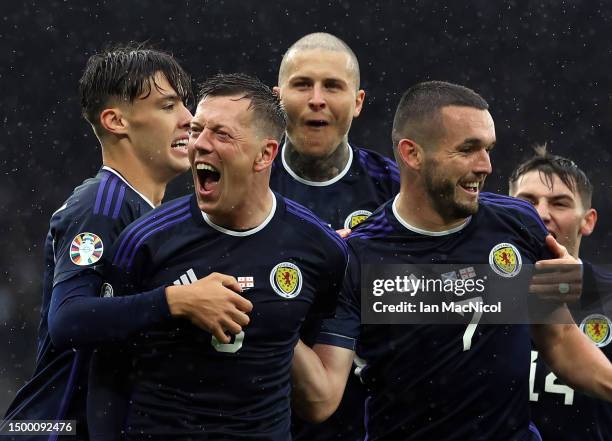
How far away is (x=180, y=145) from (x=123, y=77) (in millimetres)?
340

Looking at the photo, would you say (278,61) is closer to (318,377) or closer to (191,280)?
(318,377)

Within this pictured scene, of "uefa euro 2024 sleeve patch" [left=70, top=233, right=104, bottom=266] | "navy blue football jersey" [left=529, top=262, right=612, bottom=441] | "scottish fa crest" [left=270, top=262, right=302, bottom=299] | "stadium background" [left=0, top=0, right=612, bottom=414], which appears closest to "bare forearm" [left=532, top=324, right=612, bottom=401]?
"navy blue football jersey" [left=529, top=262, right=612, bottom=441]

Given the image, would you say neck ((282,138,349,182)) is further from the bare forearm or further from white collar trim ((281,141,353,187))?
the bare forearm

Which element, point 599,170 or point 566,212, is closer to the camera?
point 566,212

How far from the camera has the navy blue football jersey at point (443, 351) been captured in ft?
12.7

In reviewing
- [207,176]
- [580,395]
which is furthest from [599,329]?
[207,176]

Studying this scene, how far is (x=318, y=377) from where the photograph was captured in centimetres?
371

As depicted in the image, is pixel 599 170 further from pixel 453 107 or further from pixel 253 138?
pixel 253 138

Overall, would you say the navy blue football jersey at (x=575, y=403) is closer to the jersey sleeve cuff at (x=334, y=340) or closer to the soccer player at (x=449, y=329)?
the soccer player at (x=449, y=329)

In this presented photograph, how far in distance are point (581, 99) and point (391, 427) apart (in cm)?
565

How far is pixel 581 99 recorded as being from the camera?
29.5 feet

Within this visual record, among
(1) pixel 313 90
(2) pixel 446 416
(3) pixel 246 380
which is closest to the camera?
(3) pixel 246 380

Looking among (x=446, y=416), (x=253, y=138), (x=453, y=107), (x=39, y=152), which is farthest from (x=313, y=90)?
(x=39, y=152)

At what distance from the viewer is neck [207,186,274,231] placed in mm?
3459
